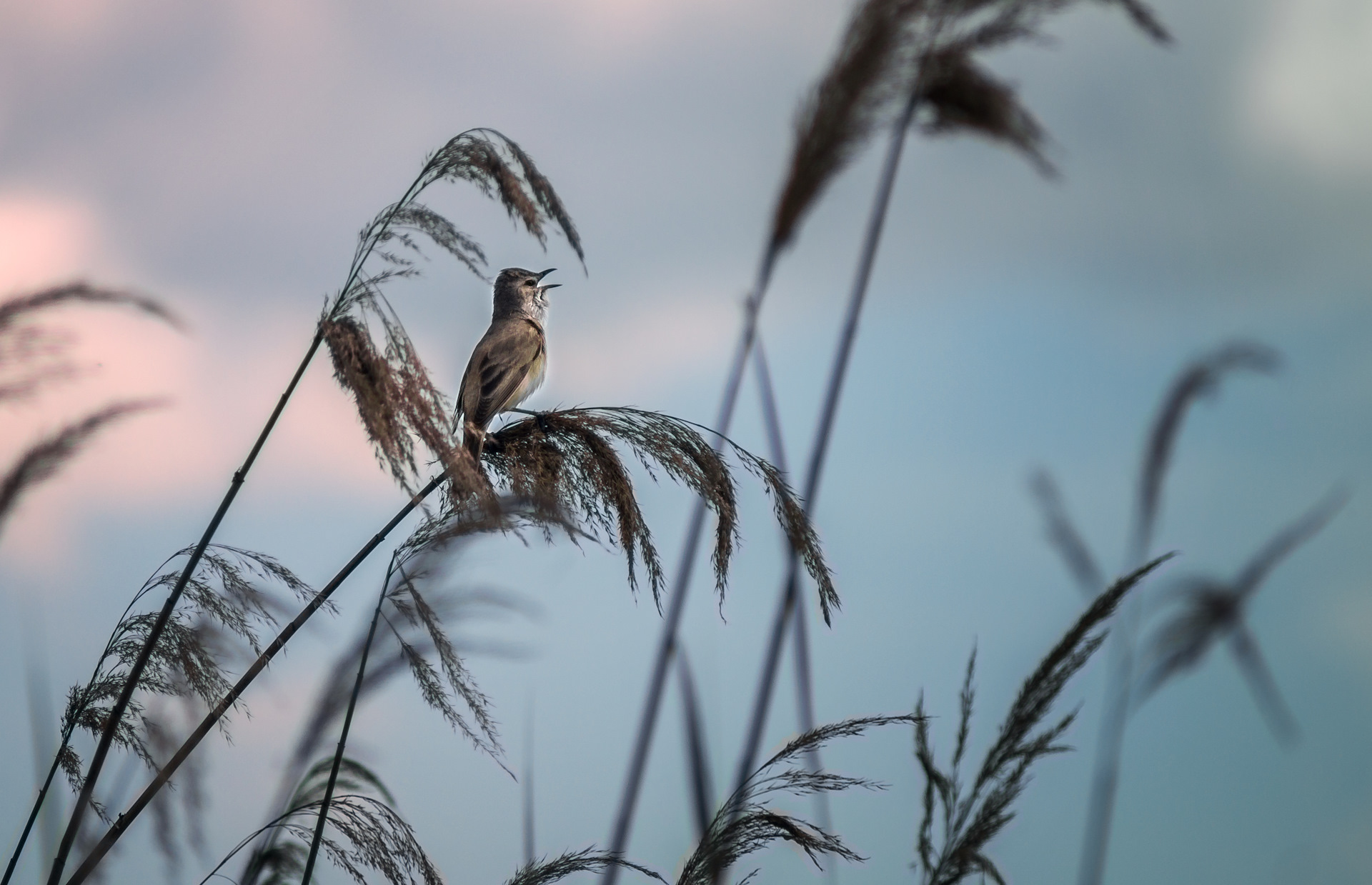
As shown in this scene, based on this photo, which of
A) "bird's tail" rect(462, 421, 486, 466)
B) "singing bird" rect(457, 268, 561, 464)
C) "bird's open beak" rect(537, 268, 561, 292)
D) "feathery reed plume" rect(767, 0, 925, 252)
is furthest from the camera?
"bird's open beak" rect(537, 268, 561, 292)

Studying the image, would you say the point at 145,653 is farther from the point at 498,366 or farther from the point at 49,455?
the point at 498,366

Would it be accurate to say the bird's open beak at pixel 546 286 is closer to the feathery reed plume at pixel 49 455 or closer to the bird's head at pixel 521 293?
the bird's head at pixel 521 293

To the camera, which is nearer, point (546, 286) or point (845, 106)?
point (845, 106)

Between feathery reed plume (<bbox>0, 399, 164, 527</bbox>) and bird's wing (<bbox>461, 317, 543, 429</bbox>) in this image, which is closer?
feathery reed plume (<bbox>0, 399, 164, 527</bbox>)

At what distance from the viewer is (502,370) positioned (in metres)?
4.22

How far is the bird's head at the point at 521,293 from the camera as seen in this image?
6020 millimetres

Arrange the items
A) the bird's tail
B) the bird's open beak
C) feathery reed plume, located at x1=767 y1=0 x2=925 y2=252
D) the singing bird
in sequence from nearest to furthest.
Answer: feathery reed plume, located at x1=767 y1=0 x2=925 y2=252 → the bird's tail → the singing bird → the bird's open beak

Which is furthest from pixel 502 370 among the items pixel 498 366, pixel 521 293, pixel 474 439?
pixel 521 293

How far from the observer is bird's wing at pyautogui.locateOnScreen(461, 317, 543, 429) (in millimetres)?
3930

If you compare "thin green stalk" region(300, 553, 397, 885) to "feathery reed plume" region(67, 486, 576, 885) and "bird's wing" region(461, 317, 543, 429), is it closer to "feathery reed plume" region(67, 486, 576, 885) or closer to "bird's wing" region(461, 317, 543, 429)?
"feathery reed plume" region(67, 486, 576, 885)

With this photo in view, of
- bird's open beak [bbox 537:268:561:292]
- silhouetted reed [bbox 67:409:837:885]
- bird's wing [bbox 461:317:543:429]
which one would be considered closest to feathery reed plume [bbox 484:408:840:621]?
silhouetted reed [bbox 67:409:837:885]

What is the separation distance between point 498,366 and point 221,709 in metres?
2.28

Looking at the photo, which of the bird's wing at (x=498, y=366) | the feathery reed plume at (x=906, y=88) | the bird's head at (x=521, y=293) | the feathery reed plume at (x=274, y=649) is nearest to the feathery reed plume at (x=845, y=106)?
the feathery reed plume at (x=906, y=88)

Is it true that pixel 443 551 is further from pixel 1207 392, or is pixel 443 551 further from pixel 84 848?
pixel 1207 392
